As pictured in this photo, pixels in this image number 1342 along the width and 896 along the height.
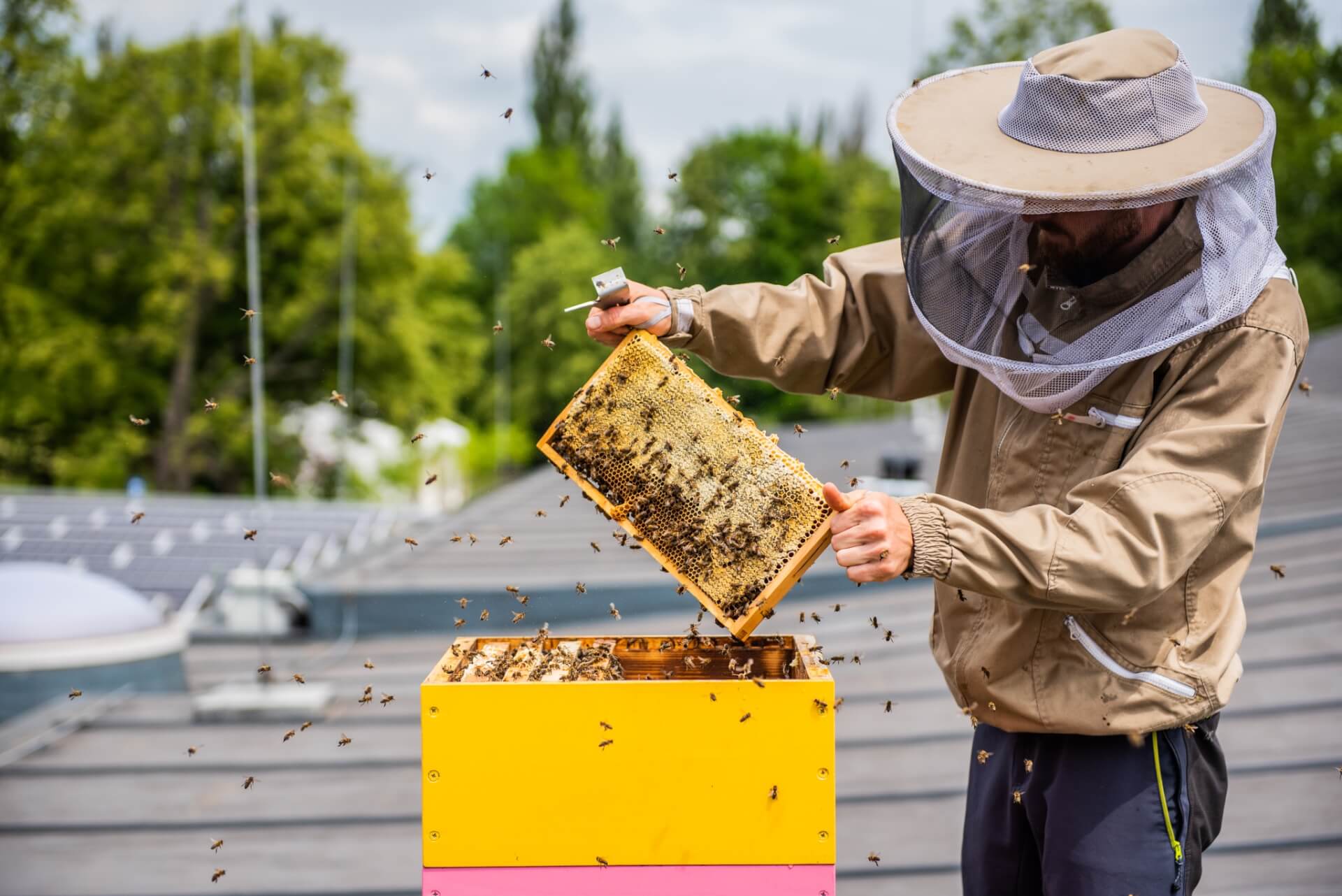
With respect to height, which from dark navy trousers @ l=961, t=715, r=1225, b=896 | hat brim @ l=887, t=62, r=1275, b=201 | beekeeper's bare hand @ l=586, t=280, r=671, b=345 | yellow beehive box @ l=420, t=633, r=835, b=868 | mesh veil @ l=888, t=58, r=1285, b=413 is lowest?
dark navy trousers @ l=961, t=715, r=1225, b=896

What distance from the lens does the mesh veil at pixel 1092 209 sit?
1777mm

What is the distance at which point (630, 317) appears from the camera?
2.10 metres

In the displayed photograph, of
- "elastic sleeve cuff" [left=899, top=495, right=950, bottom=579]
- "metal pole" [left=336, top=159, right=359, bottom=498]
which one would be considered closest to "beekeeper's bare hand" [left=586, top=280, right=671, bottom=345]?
"elastic sleeve cuff" [left=899, top=495, right=950, bottom=579]

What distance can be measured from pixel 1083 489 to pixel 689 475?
67 centimetres

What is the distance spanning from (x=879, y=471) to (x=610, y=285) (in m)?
9.20

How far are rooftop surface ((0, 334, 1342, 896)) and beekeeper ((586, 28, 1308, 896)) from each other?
5.63 ft

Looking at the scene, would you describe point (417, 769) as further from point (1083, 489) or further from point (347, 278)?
point (347, 278)

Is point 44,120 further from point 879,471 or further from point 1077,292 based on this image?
point 1077,292

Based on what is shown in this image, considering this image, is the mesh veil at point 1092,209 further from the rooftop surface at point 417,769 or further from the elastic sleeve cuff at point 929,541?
the rooftop surface at point 417,769

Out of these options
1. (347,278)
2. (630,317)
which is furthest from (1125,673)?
(347,278)

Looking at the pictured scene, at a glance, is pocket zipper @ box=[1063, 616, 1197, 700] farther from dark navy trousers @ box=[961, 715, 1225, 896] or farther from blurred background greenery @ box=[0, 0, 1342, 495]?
blurred background greenery @ box=[0, 0, 1342, 495]

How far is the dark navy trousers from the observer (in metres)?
1.96

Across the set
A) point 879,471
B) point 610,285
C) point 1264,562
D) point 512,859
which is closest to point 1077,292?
point 610,285

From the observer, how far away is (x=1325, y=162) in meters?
31.9
